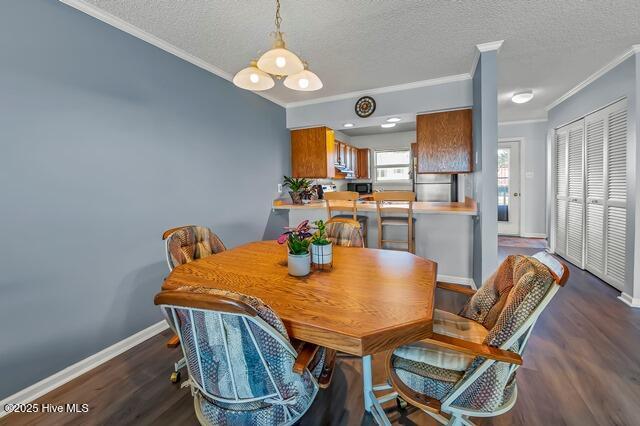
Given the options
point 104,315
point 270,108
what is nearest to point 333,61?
point 270,108

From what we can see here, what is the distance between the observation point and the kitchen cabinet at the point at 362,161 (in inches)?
259

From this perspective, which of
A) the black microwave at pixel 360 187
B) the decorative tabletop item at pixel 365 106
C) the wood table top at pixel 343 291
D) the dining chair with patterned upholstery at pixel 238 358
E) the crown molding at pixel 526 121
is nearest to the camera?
the dining chair with patterned upholstery at pixel 238 358

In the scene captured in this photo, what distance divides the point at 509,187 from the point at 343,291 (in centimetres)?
609

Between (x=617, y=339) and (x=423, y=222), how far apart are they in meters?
1.82

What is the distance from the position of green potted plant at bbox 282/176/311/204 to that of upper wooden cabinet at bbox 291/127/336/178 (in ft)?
0.69

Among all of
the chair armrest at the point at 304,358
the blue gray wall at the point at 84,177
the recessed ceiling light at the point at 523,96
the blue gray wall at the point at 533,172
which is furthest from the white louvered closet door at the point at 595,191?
the blue gray wall at the point at 84,177

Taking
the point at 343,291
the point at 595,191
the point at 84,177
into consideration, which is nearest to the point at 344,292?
the point at 343,291

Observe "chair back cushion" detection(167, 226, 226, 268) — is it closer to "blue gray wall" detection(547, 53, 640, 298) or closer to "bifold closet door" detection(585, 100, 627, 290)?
"blue gray wall" detection(547, 53, 640, 298)

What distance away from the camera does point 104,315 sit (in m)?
2.03

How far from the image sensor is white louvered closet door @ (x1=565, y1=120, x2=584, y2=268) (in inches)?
145

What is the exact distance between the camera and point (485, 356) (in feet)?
3.04

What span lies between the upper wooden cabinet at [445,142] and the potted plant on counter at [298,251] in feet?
8.40

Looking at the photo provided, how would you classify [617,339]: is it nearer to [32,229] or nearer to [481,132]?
[481,132]

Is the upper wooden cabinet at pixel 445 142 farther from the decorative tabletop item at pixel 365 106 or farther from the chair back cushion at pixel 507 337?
the chair back cushion at pixel 507 337
